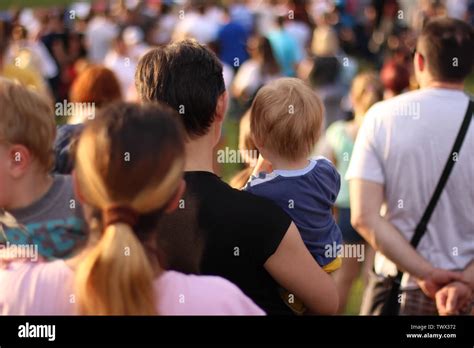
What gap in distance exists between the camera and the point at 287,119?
3.51 metres

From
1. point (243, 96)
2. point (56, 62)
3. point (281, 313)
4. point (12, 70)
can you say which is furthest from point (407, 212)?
point (56, 62)

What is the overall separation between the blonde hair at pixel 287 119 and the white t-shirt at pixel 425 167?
288 mm

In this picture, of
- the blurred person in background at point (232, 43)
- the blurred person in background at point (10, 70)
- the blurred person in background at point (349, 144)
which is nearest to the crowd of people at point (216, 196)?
the blurred person in background at point (349, 144)

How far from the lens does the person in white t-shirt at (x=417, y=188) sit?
3715mm

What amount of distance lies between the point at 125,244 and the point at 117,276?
0.08 m

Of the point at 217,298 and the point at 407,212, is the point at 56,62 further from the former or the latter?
the point at 217,298

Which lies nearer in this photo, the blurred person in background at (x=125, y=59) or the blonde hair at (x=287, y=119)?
the blonde hair at (x=287, y=119)

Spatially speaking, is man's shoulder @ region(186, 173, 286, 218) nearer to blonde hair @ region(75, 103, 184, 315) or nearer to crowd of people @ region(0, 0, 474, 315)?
crowd of people @ region(0, 0, 474, 315)

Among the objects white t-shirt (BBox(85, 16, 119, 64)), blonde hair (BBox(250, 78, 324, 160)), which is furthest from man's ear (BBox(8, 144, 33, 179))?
white t-shirt (BBox(85, 16, 119, 64))

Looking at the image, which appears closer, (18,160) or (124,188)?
(124,188)

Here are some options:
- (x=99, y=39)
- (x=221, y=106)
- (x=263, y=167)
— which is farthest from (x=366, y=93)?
(x=99, y=39)

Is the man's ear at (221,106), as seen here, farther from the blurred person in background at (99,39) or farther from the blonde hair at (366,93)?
the blurred person in background at (99,39)

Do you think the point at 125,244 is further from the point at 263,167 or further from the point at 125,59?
the point at 125,59

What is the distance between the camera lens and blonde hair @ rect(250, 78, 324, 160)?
3.51 metres
